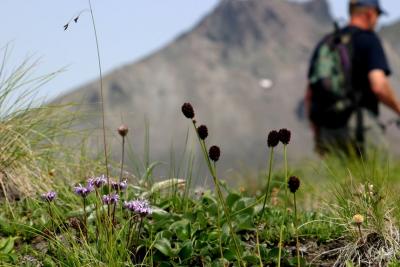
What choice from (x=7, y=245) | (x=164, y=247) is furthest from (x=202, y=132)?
(x=7, y=245)

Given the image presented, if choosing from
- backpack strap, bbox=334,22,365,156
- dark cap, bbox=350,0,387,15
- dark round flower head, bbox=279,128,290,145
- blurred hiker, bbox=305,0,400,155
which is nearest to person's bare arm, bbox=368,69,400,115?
blurred hiker, bbox=305,0,400,155

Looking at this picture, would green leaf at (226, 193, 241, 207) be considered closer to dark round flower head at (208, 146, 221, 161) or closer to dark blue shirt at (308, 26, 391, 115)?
dark round flower head at (208, 146, 221, 161)

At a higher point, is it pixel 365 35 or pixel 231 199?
pixel 365 35

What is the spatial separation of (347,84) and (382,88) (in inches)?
22.9

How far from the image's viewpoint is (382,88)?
7.82 metres

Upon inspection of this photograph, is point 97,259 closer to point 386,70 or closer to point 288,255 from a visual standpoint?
point 288,255

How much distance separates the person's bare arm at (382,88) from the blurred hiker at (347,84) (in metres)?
0.03

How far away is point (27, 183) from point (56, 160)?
47cm

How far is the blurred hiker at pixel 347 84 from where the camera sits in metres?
8.20

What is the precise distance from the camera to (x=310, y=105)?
28.4 feet

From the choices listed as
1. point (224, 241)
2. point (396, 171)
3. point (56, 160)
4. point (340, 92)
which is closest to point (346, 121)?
point (340, 92)

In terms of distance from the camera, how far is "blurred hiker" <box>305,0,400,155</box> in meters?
8.20

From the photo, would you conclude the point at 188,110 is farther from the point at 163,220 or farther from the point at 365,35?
the point at 365,35

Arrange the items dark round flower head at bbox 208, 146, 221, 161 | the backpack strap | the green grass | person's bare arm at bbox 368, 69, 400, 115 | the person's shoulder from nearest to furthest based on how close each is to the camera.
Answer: dark round flower head at bbox 208, 146, 221, 161
the green grass
person's bare arm at bbox 368, 69, 400, 115
the person's shoulder
the backpack strap
